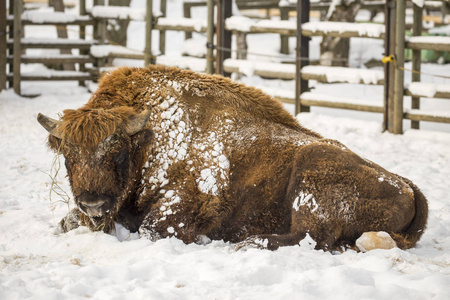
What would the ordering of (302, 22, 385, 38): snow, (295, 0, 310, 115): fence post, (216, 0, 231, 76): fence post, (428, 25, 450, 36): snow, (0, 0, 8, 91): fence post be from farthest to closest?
(428, 25, 450, 36): snow
(0, 0, 8, 91): fence post
(216, 0, 231, 76): fence post
(295, 0, 310, 115): fence post
(302, 22, 385, 38): snow

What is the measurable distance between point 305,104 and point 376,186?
214 inches

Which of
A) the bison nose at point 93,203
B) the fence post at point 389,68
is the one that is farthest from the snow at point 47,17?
the bison nose at point 93,203

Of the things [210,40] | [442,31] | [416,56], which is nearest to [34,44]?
[210,40]

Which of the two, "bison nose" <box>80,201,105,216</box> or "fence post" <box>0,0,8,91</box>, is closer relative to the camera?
"bison nose" <box>80,201,105,216</box>

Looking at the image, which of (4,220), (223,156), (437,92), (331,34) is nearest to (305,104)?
(331,34)

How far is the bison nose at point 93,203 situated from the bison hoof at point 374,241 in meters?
1.78

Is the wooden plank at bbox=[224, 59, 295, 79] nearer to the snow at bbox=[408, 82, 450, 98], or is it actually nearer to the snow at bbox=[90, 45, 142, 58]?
the snow at bbox=[408, 82, 450, 98]

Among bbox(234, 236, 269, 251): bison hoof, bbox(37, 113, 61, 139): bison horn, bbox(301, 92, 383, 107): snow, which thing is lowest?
bbox(234, 236, 269, 251): bison hoof

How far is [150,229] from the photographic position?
13.9ft

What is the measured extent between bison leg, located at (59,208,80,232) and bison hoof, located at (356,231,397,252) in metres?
2.11

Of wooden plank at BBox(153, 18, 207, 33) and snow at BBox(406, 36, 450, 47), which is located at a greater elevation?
wooden plank at BBox(153, 18, 207, 33)

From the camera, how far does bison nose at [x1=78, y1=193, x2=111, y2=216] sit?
4.03 metres

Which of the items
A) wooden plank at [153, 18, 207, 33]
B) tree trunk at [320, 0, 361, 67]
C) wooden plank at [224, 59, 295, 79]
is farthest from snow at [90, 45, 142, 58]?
tree trunk at [320, 0, 361, 67]

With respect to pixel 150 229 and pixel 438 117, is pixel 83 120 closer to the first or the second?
pixel 150 229
